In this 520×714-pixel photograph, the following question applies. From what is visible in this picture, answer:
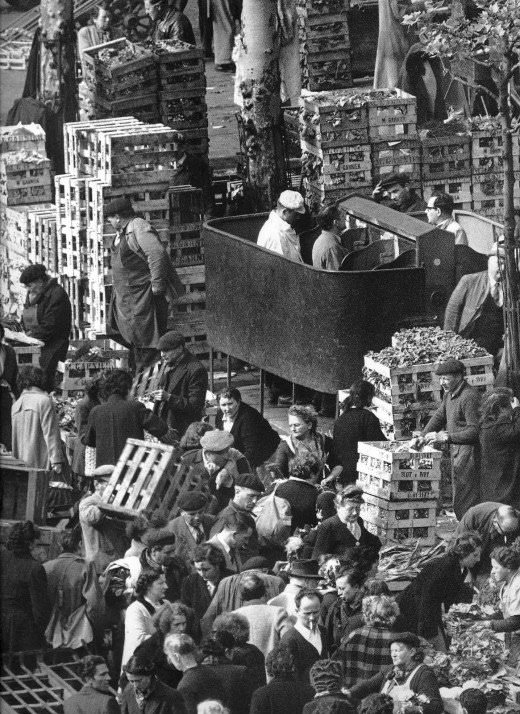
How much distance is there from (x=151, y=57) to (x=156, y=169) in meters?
3.57

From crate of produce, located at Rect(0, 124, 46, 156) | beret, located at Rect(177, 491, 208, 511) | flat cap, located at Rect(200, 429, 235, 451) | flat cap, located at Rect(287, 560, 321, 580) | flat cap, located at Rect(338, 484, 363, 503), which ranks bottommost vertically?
flat cap, located at Rect(287, 560, 321, 580)

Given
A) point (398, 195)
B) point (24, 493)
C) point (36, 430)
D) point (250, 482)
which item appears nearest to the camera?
point (24, 493)

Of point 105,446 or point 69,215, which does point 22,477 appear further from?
point 69,215

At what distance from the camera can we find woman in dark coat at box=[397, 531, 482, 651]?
627 inches

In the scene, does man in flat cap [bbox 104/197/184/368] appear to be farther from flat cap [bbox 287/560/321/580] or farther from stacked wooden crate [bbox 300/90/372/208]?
flat cap [bbox 287/560/321/580]

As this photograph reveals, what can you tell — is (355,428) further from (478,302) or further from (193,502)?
(478,302)

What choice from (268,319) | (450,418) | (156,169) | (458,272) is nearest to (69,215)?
(156,169)

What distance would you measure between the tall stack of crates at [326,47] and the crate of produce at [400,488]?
12.5m

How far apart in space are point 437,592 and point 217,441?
2.19m

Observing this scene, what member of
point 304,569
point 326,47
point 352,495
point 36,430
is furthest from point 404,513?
point 326,47

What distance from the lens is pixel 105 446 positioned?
18234 millimetres

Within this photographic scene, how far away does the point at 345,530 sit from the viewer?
650 inches

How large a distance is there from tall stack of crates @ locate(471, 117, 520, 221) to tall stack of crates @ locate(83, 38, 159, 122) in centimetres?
385

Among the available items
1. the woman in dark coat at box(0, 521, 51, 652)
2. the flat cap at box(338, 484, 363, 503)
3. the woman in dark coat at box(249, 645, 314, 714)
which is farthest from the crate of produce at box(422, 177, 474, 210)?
the woman in dark coat at box(249, 645, 314, 714)
